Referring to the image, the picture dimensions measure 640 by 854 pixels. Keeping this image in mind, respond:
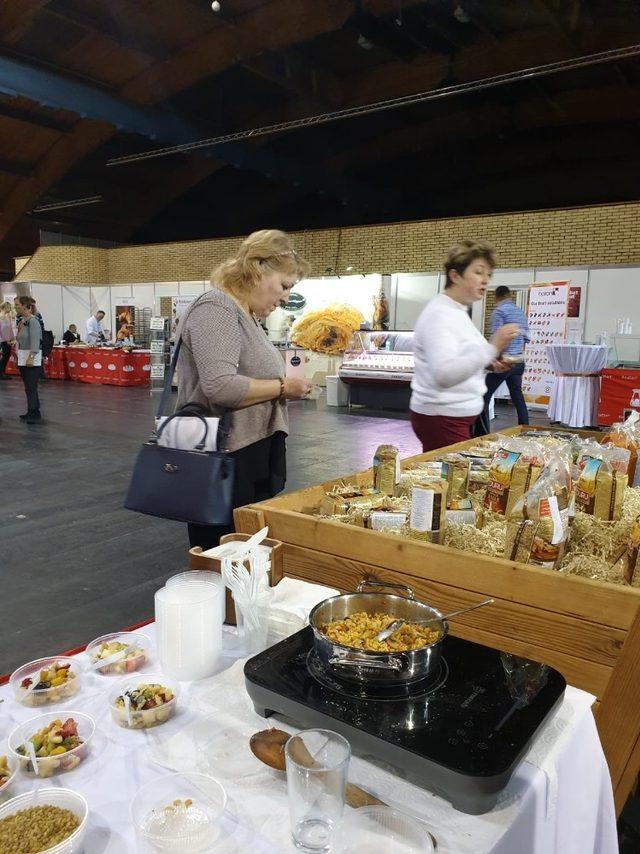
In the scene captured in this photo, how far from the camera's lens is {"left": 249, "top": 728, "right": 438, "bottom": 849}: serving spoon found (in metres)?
0.73

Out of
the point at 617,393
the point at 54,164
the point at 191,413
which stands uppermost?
the point at 54,164

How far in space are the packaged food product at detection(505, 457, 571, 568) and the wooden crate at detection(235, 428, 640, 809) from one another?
0.10 meters

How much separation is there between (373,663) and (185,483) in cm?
95

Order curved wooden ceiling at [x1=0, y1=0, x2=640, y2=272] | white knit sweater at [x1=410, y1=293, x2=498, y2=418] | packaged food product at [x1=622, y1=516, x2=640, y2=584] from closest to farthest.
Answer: packaged food product at [x1=622, y1=516, x2=640, y2=584] → white knit sweater at [x1=410, y1=293, x2=498, y2=418] → curved wooden ceiling at [x1=0, y1=0, x2=640, y2=272]

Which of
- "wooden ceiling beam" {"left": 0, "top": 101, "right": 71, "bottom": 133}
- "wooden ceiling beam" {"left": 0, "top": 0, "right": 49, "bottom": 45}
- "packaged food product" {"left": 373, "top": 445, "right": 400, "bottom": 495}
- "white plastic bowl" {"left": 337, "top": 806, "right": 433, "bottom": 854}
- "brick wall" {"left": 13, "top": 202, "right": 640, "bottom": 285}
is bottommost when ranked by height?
"white plastic bowl" {"left": 337, "top": 806, "right": 433, "bottom": 854}

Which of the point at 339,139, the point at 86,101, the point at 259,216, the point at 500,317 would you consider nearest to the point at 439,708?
the point at 500,317

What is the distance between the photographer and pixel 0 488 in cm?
487

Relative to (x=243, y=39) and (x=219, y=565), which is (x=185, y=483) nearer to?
(x=219, y=565)

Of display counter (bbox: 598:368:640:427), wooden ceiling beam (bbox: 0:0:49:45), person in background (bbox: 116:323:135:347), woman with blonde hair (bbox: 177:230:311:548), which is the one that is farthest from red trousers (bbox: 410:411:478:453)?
person in background (bbox: 116:323:135:347)

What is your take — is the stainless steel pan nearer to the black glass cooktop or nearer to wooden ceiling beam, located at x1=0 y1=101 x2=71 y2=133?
the black glass cooktop

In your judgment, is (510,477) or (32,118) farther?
(32,118)

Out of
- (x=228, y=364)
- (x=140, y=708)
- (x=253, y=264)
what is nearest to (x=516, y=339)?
(x=253, y=264)

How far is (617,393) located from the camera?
7984mm

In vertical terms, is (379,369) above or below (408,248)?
below
